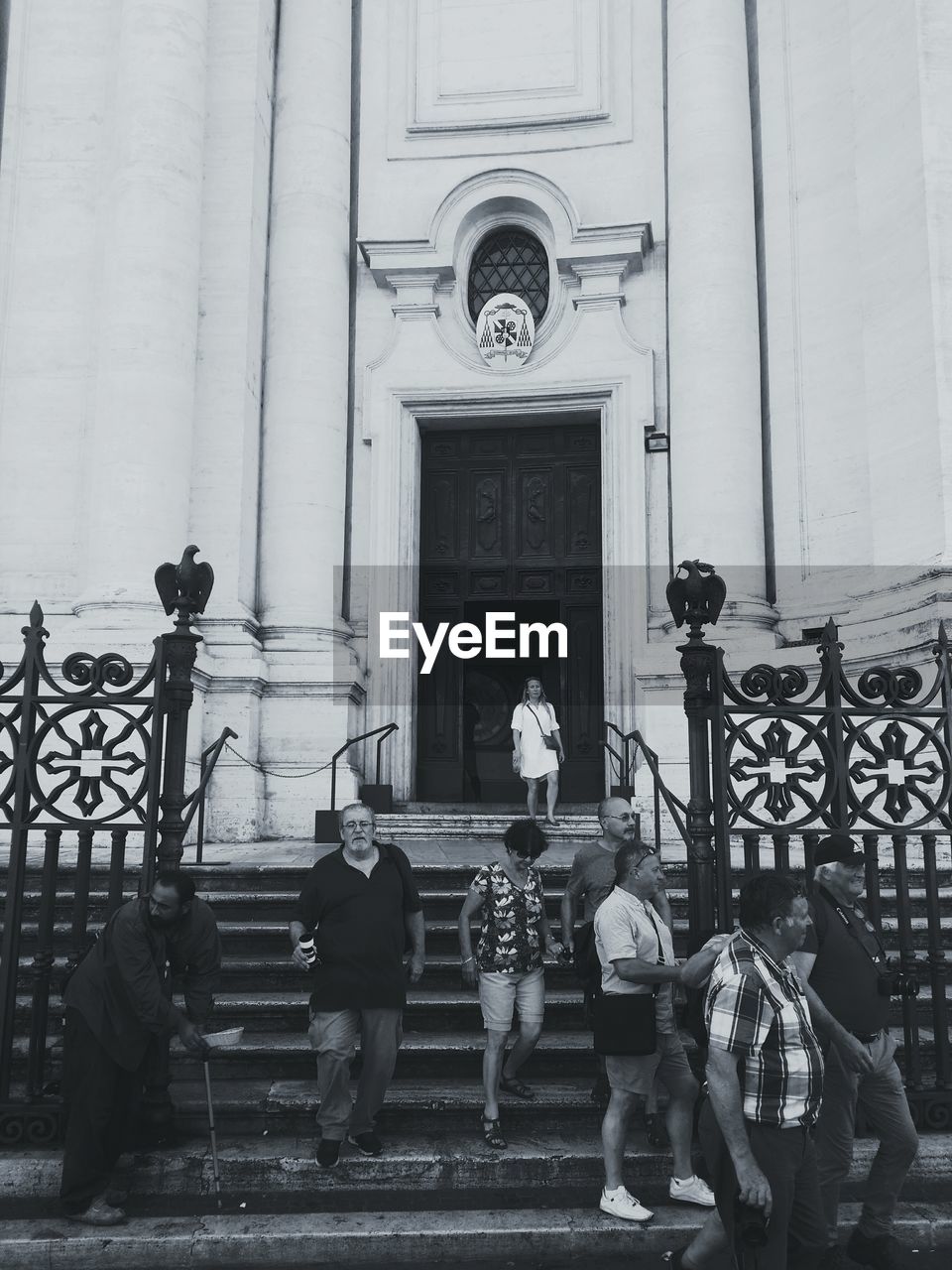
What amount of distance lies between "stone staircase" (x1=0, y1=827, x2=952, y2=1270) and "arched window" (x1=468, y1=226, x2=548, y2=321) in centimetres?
963

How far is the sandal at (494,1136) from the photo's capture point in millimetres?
5512

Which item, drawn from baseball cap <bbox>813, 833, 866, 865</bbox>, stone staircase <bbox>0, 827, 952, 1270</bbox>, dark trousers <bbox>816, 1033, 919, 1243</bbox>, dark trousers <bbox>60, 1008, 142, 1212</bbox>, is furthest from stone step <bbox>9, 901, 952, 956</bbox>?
dark trousers <bbox>816, 1033, 919, 1243</bbox>

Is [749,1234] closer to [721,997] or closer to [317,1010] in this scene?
[721,997]

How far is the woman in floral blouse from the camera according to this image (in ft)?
19.2

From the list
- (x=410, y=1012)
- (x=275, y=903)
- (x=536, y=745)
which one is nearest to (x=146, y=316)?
(x=536, y=745)

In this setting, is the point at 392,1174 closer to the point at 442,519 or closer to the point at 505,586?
the point at 505,586

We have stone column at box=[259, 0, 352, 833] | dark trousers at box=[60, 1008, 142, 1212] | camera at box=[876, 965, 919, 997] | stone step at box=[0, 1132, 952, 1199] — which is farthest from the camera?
stone column at box=[259, 0, 352, 833]

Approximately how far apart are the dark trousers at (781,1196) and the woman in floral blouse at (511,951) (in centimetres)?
207

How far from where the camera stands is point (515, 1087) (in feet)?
19.6

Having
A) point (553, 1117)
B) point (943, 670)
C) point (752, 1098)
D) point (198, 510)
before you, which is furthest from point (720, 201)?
point (752, 1098)

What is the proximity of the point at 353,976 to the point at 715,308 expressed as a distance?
9.56 m

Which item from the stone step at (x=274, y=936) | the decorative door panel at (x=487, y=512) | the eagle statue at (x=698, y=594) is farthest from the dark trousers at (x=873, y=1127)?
the decorative door panel at (x=487, y=512)

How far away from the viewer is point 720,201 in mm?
13023

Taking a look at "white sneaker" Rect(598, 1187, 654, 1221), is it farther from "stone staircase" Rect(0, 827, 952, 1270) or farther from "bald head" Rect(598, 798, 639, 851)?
"bald head" Rect(598, 798, 639, 851)
